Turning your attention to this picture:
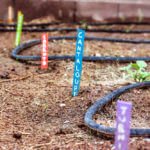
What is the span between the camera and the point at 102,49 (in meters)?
4.11

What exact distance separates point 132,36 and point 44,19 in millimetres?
1913

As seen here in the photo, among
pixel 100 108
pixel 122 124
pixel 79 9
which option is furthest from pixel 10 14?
pixel 122 124

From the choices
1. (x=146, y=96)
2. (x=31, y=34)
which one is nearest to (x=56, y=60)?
(x=146, y=96)

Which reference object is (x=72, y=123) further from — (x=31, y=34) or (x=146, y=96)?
(x=31, y=34)

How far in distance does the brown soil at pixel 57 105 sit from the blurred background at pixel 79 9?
6.29 ft

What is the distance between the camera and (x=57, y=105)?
235 centimetres

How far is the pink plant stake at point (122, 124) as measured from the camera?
131 cm

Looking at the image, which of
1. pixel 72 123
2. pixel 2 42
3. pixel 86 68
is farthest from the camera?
pixel 2 42

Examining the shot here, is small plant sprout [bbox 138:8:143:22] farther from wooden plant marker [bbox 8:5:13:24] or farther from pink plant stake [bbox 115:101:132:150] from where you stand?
pink plant stake [bbox 115:101:132:150]

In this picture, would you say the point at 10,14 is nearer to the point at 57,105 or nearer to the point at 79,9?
the point at 79,9

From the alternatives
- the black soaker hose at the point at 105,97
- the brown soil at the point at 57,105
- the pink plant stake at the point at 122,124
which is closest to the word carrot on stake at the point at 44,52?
the brown soil at the point at 57,105

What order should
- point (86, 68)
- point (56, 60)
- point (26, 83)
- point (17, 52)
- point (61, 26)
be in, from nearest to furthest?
1. point (26, 83)
2. point (86, 68)
3. point (56, 60)
4. point (17, 52)
5. point (61, 26)

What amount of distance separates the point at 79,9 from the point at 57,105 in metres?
3.79

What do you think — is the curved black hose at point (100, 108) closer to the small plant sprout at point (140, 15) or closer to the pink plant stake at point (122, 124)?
the pink plant stake at point (122, 124)
